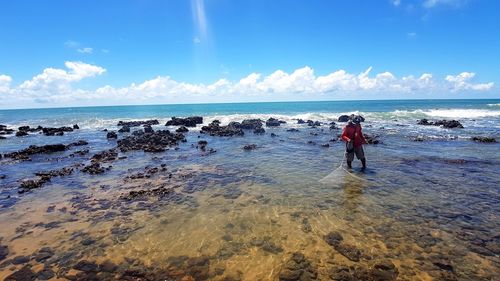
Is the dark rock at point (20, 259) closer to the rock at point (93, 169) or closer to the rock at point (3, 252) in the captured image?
the rock at point (3, 252)

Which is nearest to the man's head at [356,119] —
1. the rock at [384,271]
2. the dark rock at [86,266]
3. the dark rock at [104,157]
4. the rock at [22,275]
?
the rock at [384,271]

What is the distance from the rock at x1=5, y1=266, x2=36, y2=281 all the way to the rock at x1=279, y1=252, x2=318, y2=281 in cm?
513

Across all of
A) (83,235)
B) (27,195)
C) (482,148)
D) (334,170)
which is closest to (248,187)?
(334,170)

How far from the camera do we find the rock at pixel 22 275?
631cm

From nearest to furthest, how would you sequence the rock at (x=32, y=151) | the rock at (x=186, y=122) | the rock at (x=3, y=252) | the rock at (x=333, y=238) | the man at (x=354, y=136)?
the rock at (x=3, y=252), the rock at (x=333, y=238), the man at (x=354, y=136), the rock at (x=32, y=151), the rock at (x=186, y=122)

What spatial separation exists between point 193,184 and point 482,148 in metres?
19.5

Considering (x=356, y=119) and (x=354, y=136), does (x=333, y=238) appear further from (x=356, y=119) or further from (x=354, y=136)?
(x=356, y=119)

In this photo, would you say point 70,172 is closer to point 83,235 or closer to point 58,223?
point 58,223

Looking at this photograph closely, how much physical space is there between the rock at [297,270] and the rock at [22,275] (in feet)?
16.8

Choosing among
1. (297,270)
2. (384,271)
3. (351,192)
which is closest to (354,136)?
(351,192)

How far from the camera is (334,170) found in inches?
584

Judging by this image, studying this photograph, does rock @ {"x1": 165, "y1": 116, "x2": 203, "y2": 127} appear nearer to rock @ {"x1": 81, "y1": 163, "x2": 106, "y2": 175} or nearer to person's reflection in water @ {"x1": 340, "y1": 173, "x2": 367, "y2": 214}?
rock @ {"x1": 81, "y1": 163, "x2": 106, "y2": 175}

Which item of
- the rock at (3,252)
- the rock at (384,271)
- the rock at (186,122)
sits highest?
the rock at (186,122)

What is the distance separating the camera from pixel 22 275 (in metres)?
6.45
